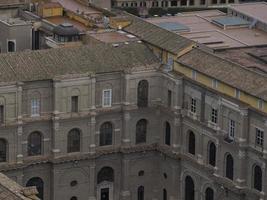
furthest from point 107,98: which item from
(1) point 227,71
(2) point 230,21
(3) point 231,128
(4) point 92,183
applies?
(2) point 230,21

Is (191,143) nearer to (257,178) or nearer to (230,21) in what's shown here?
(257,178)

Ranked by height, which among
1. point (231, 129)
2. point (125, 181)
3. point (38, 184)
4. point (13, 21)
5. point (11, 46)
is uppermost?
point (13, 21)

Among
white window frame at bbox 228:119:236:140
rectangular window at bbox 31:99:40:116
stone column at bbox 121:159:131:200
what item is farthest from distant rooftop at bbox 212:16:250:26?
rectangular window at bbox 31:99:40:116

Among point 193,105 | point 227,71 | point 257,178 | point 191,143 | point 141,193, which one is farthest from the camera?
point 141,193

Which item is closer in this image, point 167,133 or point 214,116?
point 214,116

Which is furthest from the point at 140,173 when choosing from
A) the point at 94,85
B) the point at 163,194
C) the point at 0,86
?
the point at 0,86

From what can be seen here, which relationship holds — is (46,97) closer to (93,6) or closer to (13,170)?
(13,170)

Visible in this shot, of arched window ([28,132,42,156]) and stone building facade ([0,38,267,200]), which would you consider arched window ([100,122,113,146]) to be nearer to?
stone building facade ([0,38,267,200])

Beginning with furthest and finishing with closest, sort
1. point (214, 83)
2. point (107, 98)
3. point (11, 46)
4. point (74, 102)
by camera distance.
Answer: point (11, 46)
point (107, 98)
point (74, 102)
point (214, 83)
